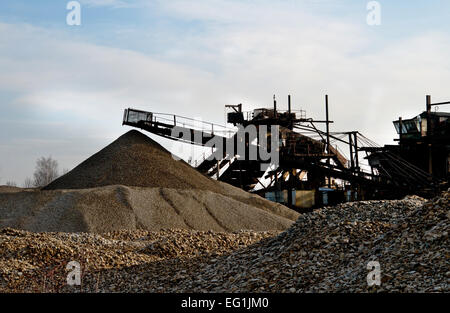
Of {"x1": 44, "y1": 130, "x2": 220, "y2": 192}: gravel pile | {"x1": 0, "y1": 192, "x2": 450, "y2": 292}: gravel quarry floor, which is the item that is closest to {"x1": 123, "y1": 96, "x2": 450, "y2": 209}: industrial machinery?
{"x1": 44, "y1": 130, "x2": 220, "y2": 192}: gravel pile

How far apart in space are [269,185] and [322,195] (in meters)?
3.85

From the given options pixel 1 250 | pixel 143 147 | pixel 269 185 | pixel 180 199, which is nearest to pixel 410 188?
pixel 269 185

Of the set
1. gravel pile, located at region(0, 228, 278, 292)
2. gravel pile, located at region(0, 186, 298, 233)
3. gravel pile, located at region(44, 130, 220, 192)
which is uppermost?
gravel pile, located at region(44, 130, 220, 192)

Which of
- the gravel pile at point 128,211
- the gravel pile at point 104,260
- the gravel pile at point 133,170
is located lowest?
the gravel pile at point 104,260

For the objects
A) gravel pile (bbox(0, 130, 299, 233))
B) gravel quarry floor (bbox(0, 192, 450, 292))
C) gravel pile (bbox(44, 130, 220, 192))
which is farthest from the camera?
gravel pile (bbox(44, 130, 220, 192))

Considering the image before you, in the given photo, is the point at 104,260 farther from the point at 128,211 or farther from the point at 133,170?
the point at 133,170

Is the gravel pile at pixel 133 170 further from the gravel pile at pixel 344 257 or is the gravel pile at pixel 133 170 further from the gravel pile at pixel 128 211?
the gravel pile at pixel 344 257

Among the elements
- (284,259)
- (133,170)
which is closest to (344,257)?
(284,259)

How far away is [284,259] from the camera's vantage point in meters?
12.5

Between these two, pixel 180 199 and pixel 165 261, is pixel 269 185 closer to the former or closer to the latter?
pixel 180 199

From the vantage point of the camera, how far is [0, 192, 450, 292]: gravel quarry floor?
10.4 meters

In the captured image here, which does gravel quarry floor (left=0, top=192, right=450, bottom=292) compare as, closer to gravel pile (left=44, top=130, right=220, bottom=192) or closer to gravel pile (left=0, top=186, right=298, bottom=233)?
gravel pile (left=0, top=186, right=298, bottom=233)

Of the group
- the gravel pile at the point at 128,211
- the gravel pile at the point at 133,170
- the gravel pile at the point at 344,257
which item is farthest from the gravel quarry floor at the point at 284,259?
the gravel pile at the point at 133,170

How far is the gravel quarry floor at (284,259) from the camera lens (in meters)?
10.4
